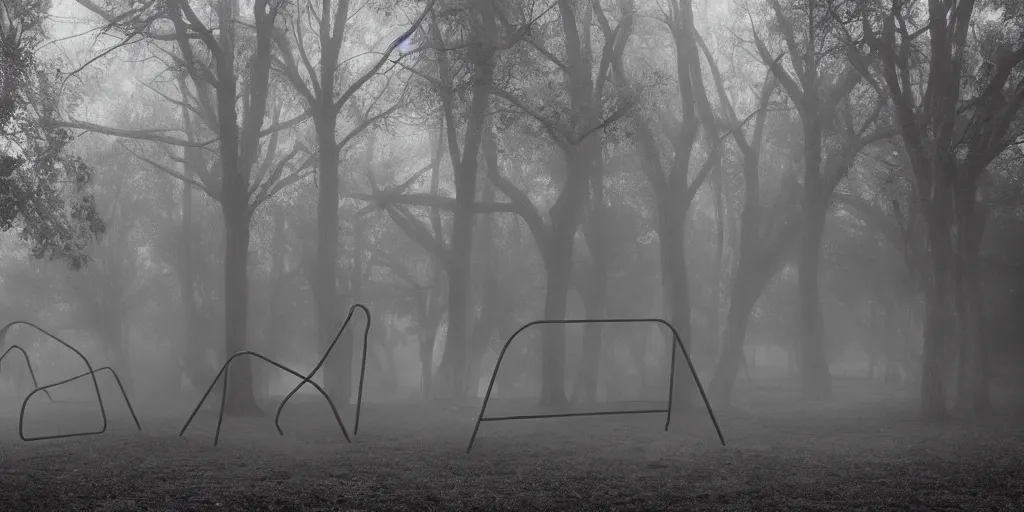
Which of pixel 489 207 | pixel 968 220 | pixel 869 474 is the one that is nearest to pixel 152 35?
pixel 489 207

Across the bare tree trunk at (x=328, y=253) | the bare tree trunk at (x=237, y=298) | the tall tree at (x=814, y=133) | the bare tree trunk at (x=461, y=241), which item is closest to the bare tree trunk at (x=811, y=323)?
the tall tree at (x=814, y=133)

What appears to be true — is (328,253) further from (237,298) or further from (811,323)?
(811,323)

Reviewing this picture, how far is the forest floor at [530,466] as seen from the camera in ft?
30.3

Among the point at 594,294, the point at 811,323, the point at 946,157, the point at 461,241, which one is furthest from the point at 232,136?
the point at 811,323

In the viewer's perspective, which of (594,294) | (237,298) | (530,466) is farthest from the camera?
(594,294)

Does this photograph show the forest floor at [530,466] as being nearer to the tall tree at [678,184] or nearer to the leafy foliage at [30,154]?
the tall tree at [678,184]

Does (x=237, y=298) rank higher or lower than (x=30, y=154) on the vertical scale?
lower

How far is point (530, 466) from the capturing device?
11984mm

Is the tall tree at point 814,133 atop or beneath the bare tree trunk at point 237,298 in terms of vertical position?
atop

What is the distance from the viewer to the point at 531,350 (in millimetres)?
38094

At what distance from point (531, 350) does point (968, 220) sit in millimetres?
21876

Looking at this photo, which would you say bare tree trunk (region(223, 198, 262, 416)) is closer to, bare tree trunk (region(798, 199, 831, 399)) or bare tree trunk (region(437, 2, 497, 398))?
bare tree trunk (region(437, 2, 497, 398))

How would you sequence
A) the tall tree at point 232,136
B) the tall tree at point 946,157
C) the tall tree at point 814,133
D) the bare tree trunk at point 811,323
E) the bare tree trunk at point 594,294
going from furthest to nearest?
the bare tree trunk at point 811,323
the bare tree trunk at point 594,294
the tall tree at point 814,133
the tall tree at point 232,136
the tall tree at point 946,157

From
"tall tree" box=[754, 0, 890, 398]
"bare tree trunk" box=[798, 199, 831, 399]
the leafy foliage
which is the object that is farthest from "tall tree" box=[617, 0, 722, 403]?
the leafy foliage
